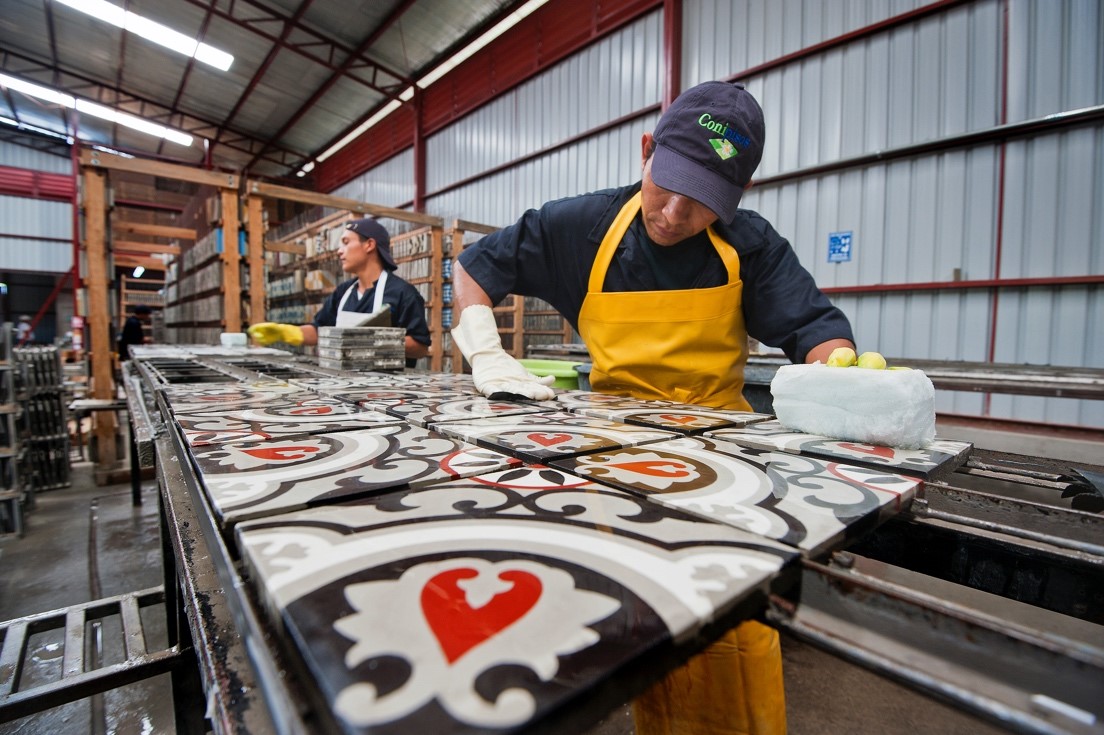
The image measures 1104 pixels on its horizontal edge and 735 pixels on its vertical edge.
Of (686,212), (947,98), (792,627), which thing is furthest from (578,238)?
(947,98)

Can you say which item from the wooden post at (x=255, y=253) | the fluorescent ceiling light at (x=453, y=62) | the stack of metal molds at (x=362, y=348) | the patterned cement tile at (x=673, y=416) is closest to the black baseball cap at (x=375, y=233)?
the stack of metal molds at (x=362, y=348)

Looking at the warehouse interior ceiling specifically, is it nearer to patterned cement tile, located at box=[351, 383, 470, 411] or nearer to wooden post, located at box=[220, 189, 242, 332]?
wooden post, located at box=[220, 189, 242, 332]

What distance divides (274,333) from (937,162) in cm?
518

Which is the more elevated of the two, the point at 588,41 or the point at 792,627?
the point at 588,41

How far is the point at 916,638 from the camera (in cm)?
36

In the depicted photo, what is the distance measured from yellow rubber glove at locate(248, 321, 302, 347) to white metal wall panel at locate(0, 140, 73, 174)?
1660 centimetres

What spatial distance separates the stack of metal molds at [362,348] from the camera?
7.57ft

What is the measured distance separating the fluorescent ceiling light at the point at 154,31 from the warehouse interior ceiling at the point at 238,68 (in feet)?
0.41

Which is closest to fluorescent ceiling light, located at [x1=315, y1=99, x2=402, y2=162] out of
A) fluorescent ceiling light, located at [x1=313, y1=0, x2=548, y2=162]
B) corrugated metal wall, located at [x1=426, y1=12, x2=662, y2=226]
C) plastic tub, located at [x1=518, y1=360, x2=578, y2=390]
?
fluorescent ceiling light, located at [x1=313, y1=0, x2=548, y2=162]

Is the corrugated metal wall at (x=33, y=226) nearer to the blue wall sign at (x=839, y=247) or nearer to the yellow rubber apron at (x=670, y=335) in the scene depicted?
the blue wall sign at (x=839, y=247)

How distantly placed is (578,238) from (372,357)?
1144 millimetres

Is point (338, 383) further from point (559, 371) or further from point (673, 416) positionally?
point (559, 371)

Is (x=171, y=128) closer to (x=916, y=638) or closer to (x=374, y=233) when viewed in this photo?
(x=374, y=233)

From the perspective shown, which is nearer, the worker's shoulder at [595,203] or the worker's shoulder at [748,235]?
the worker's shoulder at [748,235]
